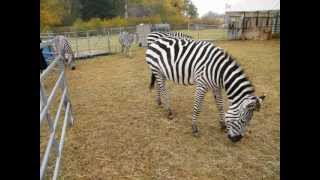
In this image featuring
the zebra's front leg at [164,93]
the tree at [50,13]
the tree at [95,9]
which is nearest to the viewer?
the zebra's front leg at [164,93]

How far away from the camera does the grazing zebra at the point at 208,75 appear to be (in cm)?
402

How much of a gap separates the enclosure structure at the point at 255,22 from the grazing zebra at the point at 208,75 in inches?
578

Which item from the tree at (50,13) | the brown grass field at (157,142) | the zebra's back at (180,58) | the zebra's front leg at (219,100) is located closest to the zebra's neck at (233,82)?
the zebra's back at (180,58)

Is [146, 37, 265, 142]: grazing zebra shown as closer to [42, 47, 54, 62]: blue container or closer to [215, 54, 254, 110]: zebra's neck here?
[215, 54, 254, 110]: zebra's neck

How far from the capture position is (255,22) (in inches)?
839

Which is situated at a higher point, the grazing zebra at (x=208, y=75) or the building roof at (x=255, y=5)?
the building roof at (x=255, y=5)

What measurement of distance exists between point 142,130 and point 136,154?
0.88m

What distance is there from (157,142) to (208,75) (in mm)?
1308

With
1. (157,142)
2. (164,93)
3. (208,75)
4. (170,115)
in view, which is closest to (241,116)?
(208,75)

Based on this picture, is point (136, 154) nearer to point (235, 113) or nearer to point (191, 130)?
point (191, 130)

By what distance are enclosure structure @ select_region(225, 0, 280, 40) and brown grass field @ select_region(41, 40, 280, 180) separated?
1229 cm

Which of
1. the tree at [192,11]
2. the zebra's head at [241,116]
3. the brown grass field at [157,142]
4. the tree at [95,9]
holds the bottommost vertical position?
the brown grass field at [157,142]

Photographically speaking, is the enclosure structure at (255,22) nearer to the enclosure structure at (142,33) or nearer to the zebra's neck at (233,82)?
the enclosure structure at (142,33)
